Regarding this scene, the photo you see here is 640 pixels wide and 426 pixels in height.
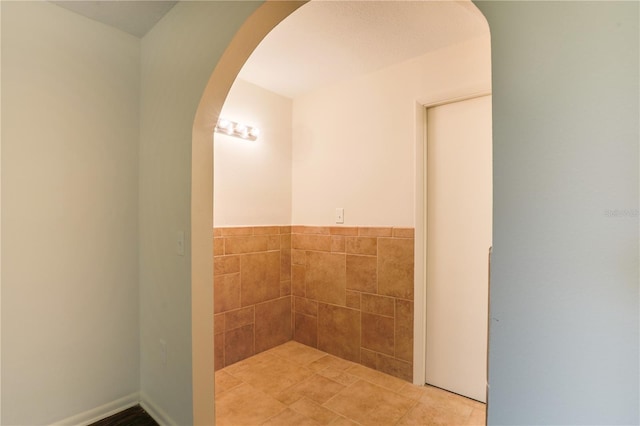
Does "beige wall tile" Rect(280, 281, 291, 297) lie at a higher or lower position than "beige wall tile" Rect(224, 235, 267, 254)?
lower

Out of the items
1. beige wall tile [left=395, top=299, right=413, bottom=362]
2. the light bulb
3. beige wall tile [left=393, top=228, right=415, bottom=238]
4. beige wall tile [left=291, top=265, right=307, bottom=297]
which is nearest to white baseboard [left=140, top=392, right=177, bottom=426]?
beige wall tile [left=291, top=265, right=307, bottom=297]

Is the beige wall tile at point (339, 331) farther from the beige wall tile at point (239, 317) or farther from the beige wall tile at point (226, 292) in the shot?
the beige wall tile at point (226, 292)

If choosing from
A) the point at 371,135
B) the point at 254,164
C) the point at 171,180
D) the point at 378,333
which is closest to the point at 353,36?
the point at 371,135

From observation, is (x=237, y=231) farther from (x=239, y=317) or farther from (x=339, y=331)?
(x=339, y=331)

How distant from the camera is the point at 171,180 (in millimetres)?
1550

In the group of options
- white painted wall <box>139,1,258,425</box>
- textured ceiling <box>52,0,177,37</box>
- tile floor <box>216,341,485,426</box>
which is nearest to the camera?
white painted wall <box>139,1,258,425</box>

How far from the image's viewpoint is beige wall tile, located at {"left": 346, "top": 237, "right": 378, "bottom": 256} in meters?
2.34

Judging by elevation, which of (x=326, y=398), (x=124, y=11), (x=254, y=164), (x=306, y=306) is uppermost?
(x=124, y=11)

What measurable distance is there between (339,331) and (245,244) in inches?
42.5

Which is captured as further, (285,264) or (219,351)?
(285,264)

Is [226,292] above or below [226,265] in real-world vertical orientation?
below

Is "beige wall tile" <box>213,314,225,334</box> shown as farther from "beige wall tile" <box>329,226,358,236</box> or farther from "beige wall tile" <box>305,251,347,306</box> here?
"beige wall tile" <box>329,226,358,236</box>

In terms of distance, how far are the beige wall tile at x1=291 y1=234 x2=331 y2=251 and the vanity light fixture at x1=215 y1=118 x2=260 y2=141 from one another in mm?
982

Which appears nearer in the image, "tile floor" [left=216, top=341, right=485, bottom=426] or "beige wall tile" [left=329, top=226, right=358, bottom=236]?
"tile floor" [left=216, top=341, right=485, bottom=426]
